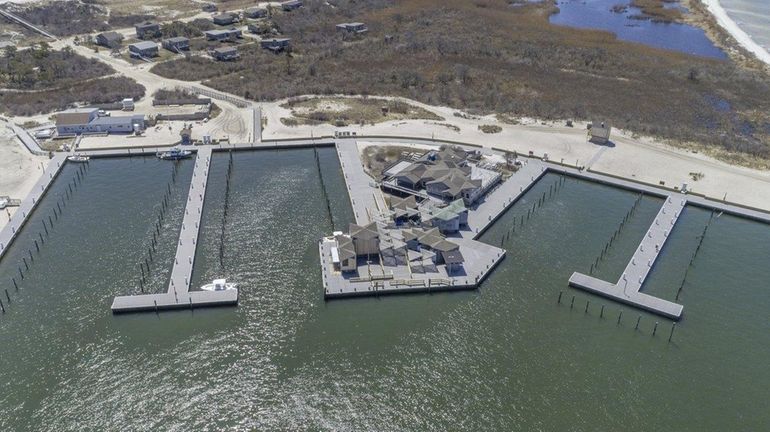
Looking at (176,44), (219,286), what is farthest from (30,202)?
(176,44)

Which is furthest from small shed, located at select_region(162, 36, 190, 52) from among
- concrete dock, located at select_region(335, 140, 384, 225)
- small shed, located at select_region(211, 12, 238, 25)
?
concrete dock, located at select_region(335, 140, 384, 225)

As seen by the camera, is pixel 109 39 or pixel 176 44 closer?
pixel 176 44

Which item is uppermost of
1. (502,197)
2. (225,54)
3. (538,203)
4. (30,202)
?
(225,54)

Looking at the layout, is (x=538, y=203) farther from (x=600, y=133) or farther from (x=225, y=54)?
(x=225, y=54)

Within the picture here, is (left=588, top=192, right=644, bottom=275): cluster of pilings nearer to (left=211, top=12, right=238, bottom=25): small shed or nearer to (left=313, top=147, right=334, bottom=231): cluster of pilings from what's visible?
(left=313, top=147, right=334, bottom=231): cluster of pilings

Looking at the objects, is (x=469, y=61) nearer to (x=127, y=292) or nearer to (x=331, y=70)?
(x=331, y=70)

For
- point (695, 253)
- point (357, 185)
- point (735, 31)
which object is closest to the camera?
point (695, 253)

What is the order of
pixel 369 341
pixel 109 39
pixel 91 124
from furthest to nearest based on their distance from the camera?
pixel 109 39 < pixel 91 124 < pixel 369 341
